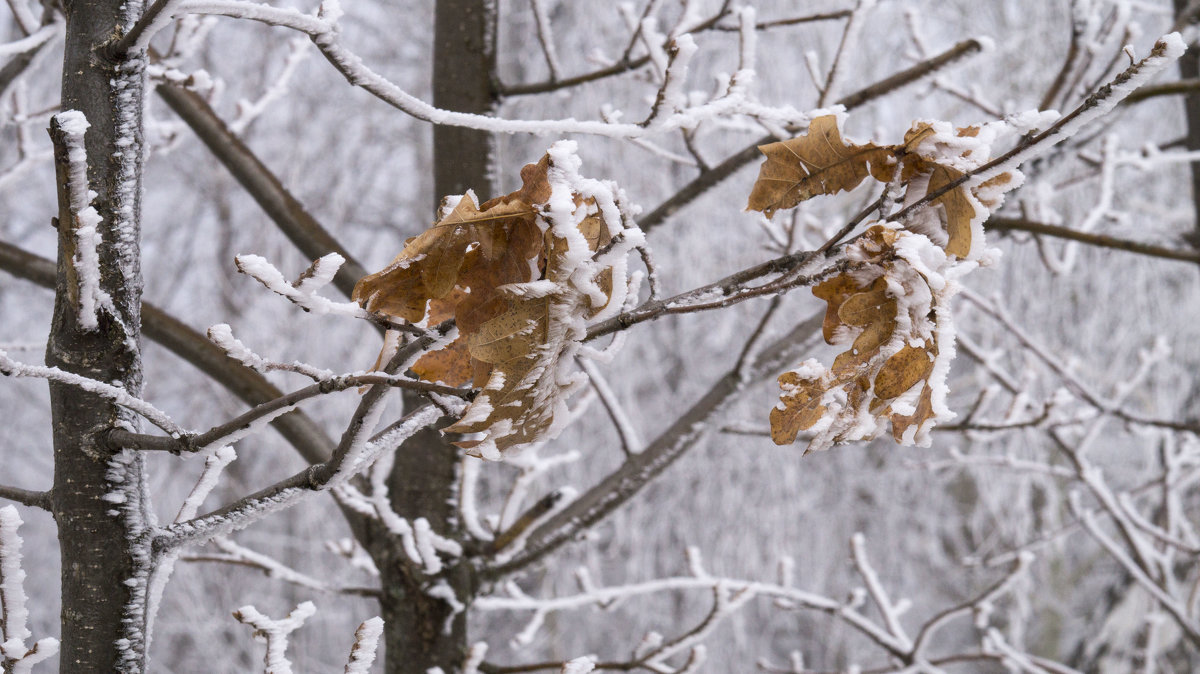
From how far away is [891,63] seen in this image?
487 centimetres

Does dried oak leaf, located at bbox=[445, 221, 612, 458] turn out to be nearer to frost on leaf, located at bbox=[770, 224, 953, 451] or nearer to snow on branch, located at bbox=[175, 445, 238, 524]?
frost on leaf, located at bbox=[770, 224, 953, 451]

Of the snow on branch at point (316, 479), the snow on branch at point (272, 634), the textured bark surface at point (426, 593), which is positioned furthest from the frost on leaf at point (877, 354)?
the textured bark surface at point (426, 593)

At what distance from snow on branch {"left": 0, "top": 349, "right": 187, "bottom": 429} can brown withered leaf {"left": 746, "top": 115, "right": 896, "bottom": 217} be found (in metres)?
0.38

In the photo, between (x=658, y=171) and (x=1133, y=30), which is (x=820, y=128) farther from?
(x=658, y=171)

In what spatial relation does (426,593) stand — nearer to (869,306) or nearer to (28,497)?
(28,497)

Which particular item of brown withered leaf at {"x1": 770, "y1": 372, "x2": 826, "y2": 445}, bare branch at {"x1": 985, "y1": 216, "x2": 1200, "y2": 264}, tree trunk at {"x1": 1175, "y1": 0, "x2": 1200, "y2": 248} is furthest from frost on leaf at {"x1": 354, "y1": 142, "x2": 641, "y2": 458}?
tree trunk at {"x1": 1175, "y1": 0, "x2": 1200, "y2": 248}

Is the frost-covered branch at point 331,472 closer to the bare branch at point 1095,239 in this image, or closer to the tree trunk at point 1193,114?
the bare branch at point 1095,239

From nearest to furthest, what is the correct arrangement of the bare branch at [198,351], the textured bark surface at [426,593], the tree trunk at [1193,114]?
the bare branch at [198,351], the textured bark surface at [426,593], the tree trunk at [1193,114]

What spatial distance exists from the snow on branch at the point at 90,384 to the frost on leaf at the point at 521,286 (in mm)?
159

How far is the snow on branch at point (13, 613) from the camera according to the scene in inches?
21.8

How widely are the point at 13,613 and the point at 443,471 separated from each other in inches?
25.1

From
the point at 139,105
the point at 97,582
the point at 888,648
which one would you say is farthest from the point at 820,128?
the point at 888,648

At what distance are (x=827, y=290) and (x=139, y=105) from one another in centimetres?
47

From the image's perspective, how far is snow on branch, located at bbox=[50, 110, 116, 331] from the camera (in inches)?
18.9
